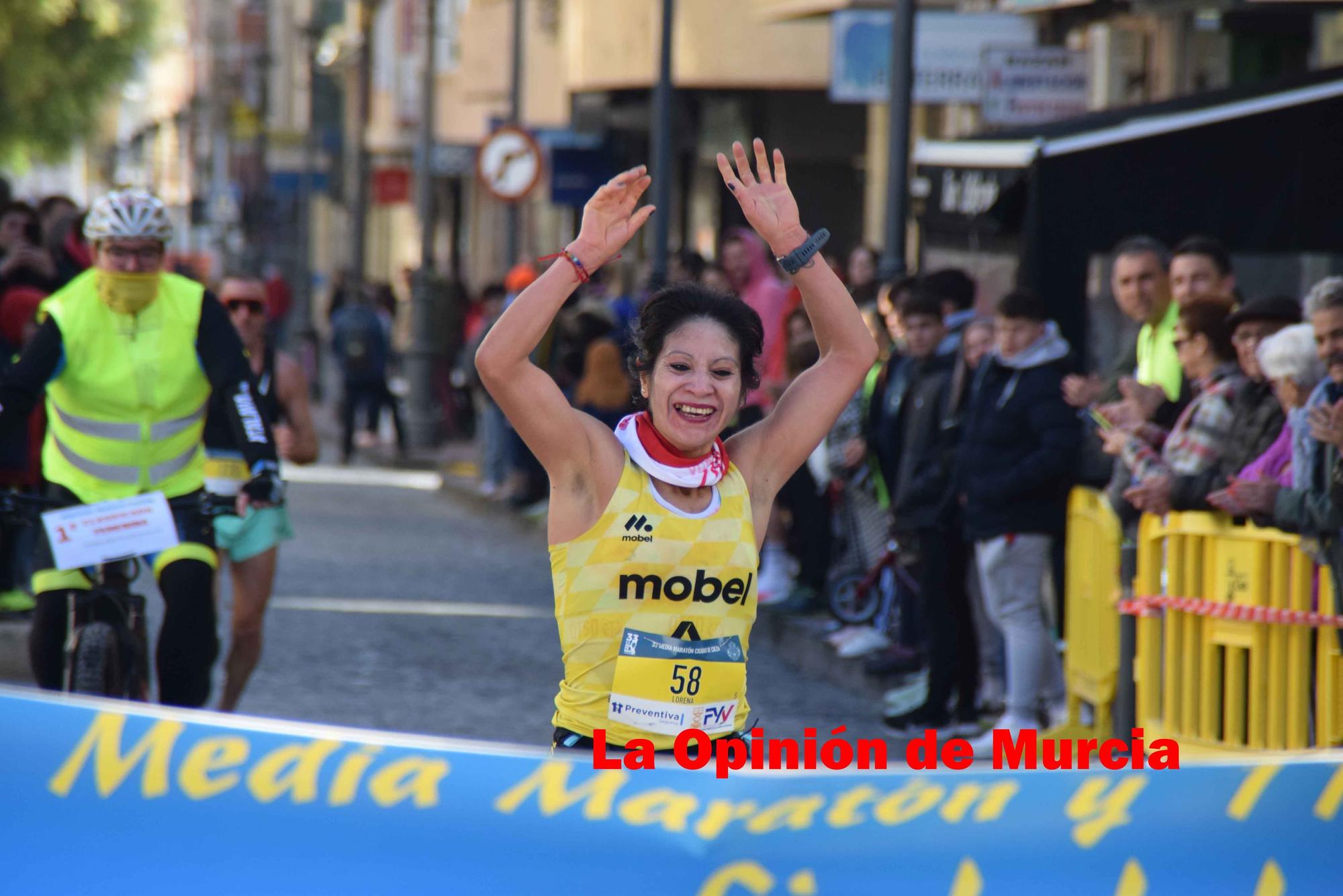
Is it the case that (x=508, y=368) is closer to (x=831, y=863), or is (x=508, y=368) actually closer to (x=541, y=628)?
(x=831, y=863)

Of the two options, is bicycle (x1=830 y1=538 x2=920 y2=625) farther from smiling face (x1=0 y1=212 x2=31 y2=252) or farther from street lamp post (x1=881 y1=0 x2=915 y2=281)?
smiling face (x1=0 y1=212 x2=31 y2=252)

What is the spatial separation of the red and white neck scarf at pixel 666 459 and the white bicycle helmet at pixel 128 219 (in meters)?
3.11

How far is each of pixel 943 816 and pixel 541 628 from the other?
923 centimetres

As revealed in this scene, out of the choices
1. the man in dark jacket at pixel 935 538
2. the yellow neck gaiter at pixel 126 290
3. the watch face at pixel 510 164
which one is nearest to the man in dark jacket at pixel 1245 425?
the man in dark jacket at pixel 935 538

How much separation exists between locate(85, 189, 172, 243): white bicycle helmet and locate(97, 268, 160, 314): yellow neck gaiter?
0.12m

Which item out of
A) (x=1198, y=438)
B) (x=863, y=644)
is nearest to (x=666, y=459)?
(x=1198, y=438)

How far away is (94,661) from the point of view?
6.69 m

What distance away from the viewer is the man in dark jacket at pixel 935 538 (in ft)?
29.8

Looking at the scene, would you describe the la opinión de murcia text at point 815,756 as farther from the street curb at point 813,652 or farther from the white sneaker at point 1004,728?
the street curb at point 813,652

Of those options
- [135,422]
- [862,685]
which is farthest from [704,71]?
[135,422]

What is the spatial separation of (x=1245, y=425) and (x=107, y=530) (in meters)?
3.53

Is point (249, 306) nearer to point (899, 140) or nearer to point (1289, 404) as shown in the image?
point (1289, 404)

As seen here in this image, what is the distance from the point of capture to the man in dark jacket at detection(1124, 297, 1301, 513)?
7.06 m

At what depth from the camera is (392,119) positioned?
1751 inches
